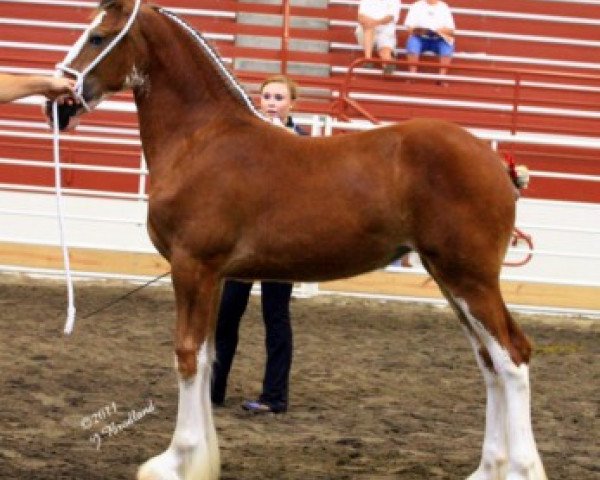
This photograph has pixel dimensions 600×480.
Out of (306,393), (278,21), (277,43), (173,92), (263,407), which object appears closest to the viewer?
(173,92)

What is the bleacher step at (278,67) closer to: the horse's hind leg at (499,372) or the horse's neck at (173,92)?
the horse's neck at (173,92)

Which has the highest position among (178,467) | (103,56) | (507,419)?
(103,56)

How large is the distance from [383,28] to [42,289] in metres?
5.48

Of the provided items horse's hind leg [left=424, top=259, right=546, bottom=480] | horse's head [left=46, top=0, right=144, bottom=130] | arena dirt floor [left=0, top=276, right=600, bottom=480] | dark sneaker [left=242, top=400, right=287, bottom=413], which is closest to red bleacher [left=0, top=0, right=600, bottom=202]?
arena dirt floor [left=0, top=276, right=600, bottom=480]

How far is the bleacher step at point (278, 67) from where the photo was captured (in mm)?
14570

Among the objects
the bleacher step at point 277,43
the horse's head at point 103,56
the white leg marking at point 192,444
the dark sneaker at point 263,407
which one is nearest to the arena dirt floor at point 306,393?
the dark sneaker at point 263,407

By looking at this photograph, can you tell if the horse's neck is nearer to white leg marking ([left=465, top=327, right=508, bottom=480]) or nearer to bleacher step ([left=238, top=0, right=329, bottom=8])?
white leg marking ([left=465, top=327, right=508, bottom=480])

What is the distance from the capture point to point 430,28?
46.5ft

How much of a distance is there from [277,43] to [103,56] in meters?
9.43

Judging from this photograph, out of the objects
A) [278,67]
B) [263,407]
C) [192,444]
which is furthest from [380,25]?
[192,444]

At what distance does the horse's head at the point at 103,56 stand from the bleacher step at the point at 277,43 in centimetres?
927

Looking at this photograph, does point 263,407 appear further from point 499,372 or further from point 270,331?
point 499,372

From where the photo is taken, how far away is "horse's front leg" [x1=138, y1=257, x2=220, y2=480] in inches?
212

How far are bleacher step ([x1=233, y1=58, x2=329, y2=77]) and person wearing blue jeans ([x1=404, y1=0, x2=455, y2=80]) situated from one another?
998mm
